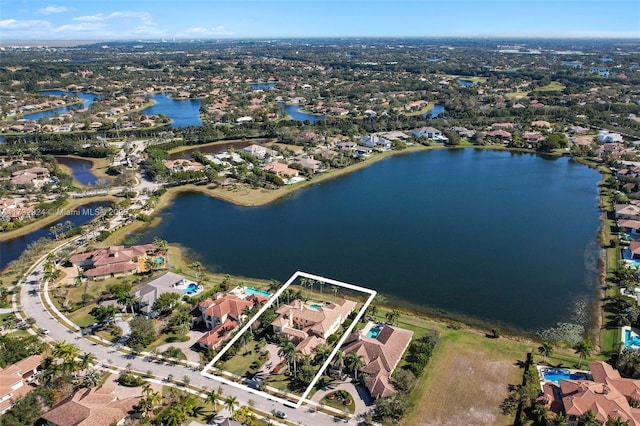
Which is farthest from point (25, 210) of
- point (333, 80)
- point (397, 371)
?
point (333, 80)

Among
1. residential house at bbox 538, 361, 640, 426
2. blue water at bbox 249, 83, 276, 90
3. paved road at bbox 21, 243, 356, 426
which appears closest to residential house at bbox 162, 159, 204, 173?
paved road at bbox 21, 243, 356, 426

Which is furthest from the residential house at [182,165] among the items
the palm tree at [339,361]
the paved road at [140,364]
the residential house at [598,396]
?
the residential house at [598,396]

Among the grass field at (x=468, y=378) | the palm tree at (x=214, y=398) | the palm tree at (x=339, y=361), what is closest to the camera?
the palm tree at (x=214, y=398)

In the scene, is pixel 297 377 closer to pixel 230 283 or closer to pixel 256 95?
pixel 230 283

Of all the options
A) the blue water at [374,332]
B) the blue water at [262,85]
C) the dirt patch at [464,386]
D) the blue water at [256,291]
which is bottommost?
the dirt patch at [464,386]

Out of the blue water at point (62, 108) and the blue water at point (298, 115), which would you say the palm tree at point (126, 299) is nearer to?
A: the blue water at point (298, 115)

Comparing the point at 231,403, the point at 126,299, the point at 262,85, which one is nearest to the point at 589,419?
the point at 231,403

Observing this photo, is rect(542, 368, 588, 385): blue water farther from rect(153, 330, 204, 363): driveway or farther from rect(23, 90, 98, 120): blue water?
rect(23, 90, 98, 120): blue water

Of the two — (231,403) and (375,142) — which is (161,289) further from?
(375,142)
